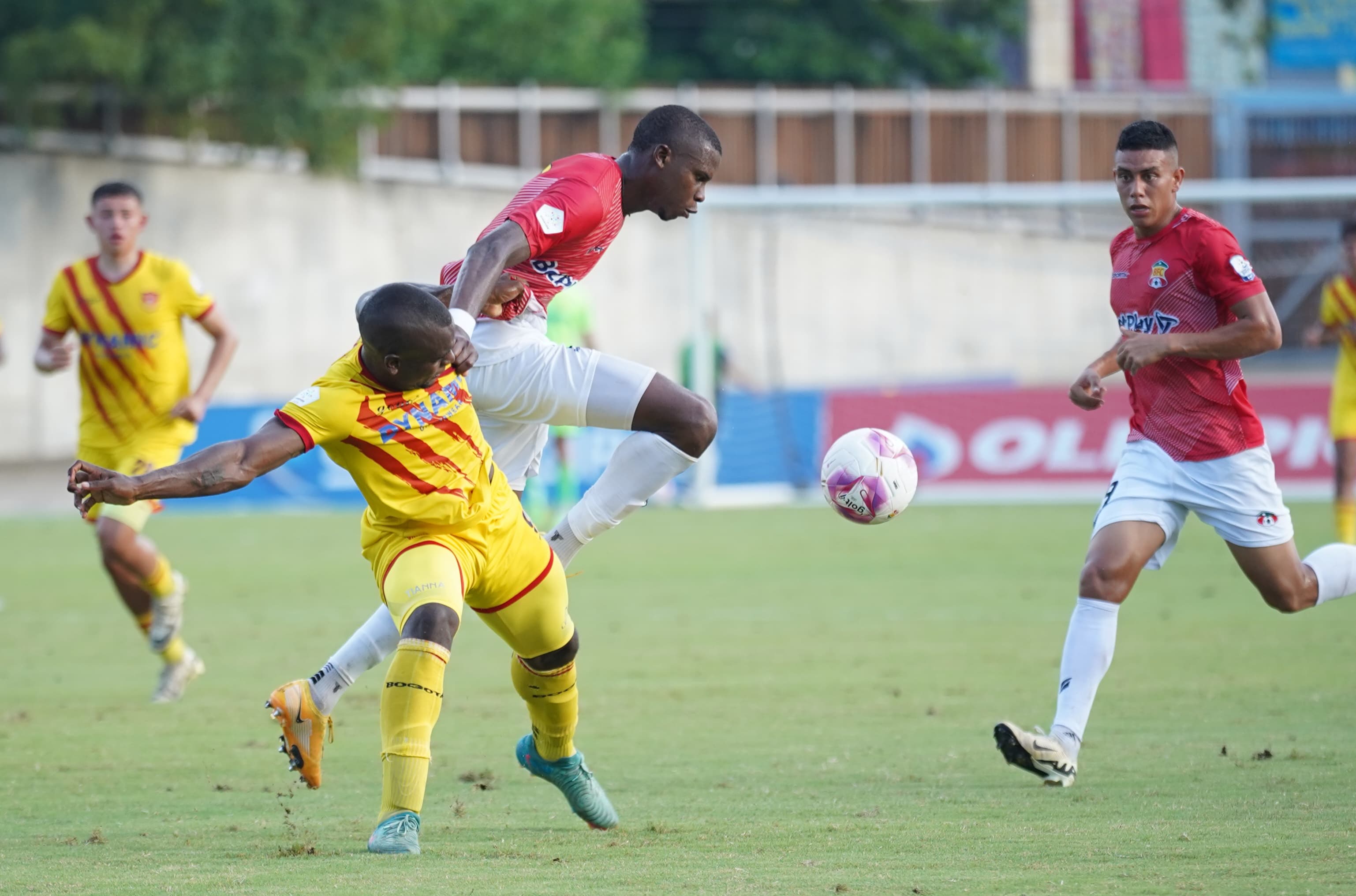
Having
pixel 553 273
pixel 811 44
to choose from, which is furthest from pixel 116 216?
pixel 811 44

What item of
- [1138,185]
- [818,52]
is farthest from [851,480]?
[818,52]

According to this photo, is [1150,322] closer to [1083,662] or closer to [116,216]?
[1083,662]

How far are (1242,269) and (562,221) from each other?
2463mm

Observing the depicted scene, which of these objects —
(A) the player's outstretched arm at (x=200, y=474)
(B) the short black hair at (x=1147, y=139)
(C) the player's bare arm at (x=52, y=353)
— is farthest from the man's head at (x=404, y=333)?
(C) the player's bare arm at (x=52, y=353)

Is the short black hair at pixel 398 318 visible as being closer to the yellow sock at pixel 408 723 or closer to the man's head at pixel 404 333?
the man's head at pixel 404 333

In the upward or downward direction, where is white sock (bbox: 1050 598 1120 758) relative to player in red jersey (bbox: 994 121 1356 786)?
downward

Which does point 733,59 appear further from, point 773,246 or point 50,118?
point 50,118

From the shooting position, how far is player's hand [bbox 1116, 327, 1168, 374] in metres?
6.05

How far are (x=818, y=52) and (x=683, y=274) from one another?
8.66 metres

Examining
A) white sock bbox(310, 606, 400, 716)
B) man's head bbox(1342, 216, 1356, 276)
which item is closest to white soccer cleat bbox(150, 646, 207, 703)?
white sock bbox(310, 606, 400, 716)

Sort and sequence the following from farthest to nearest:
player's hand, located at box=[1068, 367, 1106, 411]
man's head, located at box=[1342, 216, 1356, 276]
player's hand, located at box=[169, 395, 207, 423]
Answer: man's head, located at box=[1342, 216, 1356, 276] → player's hand, located at box=[169, 395, 207, 423] → player's hand, located at box=[1068, 367, 1106, 411]

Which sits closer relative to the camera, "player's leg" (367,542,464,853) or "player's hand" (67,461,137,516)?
"player's hand" (67,461,137,516)

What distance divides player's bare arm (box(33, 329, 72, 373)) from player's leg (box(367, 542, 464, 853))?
458 cm

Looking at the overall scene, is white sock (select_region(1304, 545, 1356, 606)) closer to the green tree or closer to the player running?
the player running
